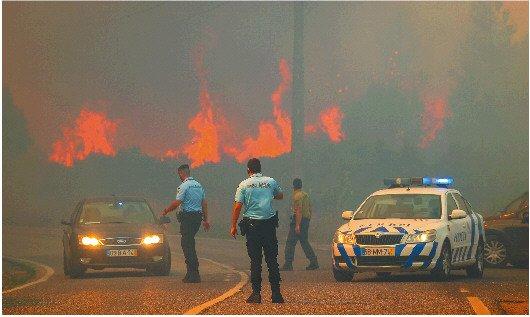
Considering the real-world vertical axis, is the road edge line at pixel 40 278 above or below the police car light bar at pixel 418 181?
below

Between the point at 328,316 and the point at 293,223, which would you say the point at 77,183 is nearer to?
the point at 293,223

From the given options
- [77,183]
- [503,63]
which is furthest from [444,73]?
[77,183]

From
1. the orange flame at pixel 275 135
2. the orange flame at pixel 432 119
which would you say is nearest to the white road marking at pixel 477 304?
the orange flame at pixel 432 119

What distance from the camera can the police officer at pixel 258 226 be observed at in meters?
16.5

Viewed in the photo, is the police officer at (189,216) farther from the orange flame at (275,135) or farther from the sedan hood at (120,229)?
the orange flame at (275,135)

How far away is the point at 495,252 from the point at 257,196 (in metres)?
9.54

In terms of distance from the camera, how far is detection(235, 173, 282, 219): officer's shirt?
54.8 ft

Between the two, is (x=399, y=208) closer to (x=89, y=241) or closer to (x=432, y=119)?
(x=89, y=241)

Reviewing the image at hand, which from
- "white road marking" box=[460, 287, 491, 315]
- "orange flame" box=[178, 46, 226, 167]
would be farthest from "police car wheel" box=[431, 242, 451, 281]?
"orange flame" box=[178, 46, 226, 167]

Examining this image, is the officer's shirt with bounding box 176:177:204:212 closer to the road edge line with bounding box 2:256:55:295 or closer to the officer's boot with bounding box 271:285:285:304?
the road edge line with bounding box 2:256:55:295

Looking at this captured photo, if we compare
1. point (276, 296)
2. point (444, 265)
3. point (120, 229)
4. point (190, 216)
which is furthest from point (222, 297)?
point (120, 229)

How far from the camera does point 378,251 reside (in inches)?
810

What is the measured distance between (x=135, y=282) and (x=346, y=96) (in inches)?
1390

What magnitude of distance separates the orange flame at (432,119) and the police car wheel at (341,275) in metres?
32.9
